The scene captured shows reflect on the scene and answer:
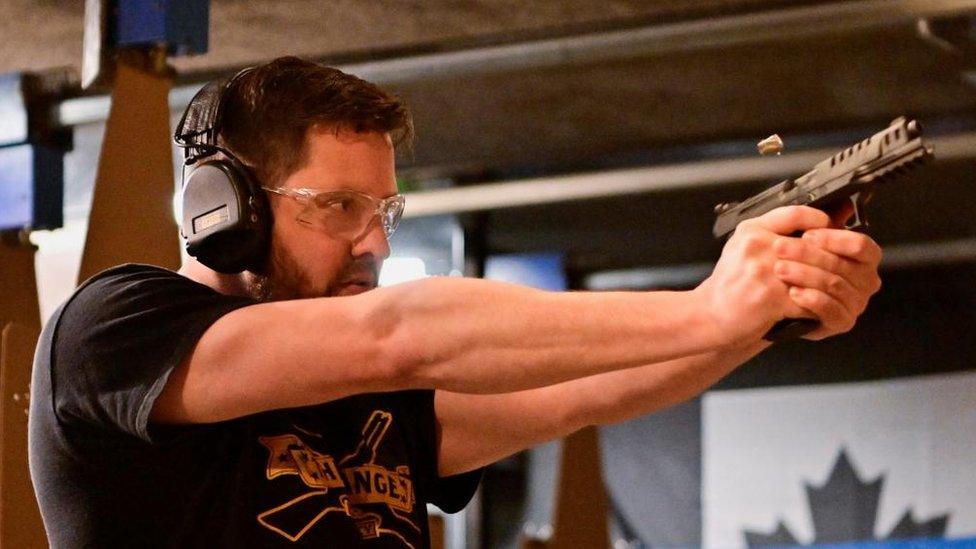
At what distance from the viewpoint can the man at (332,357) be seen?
1378 mm

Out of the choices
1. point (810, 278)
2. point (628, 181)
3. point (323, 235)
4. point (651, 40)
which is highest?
point (651, 40)

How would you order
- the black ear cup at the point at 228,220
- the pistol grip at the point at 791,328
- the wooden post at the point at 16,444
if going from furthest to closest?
the wooden post at the point at 16,444 → the black ear cup at the point at 228,220 → the pistol grip at the point at 791,328

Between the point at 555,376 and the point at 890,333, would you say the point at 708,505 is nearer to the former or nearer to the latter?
the point at 890,333

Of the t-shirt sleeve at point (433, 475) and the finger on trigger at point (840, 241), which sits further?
the t-shirt sleeve at point (433, 475)

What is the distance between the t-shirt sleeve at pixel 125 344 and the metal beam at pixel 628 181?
3.61 m

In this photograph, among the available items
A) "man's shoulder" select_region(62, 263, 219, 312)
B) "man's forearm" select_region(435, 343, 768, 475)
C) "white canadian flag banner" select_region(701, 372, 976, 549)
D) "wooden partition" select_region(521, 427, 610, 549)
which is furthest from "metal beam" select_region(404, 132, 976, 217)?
"man's shoulder" select_region(62, 263, 219, 312)

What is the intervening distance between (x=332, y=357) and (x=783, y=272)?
49 centimetres

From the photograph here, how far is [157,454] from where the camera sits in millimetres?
1564

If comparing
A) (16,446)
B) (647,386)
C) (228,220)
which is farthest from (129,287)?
(16,446)

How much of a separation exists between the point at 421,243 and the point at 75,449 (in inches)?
205

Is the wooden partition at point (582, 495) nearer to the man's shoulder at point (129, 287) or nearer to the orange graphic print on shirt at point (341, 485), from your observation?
the orange graphic print on shirt at point (341, 485)

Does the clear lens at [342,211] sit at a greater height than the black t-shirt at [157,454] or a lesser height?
greater

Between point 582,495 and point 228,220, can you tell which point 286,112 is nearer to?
point 228,220

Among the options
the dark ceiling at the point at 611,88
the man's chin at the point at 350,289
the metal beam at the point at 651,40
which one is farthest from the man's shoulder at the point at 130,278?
the dark ceiling at the point at 611,88
